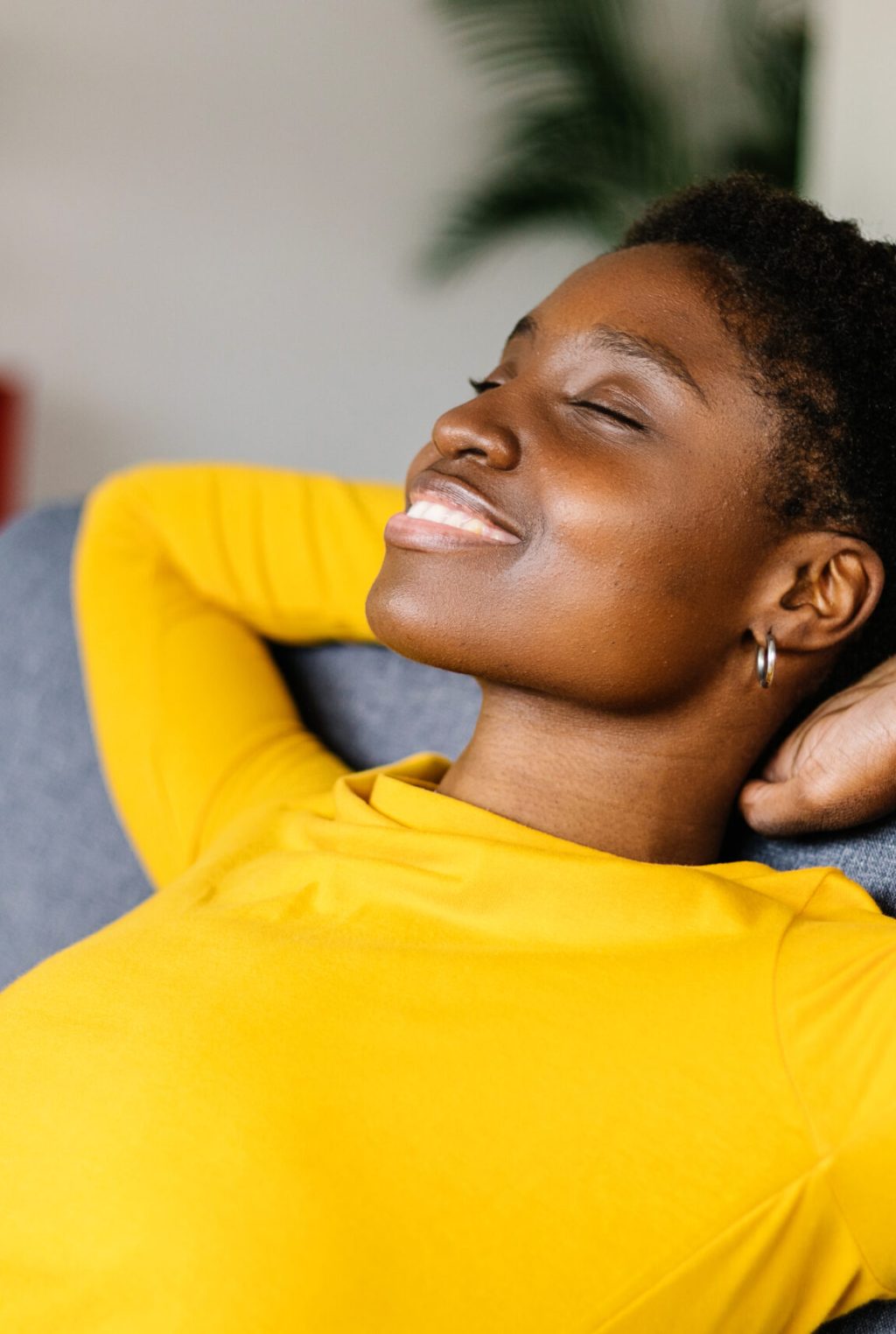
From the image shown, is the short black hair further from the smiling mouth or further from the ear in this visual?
the smiling mouth

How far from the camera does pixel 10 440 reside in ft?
9.47

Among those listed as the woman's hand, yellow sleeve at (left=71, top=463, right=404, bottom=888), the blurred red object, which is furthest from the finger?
the blurred red object

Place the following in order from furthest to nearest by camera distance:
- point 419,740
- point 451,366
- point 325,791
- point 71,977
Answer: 1. point 451,366
2. point 419,740
3. point 325,791
4. point 71,977

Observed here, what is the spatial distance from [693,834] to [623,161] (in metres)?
2.77

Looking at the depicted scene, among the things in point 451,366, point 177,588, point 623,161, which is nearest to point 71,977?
point 177,588

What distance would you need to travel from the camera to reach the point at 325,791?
1217mm

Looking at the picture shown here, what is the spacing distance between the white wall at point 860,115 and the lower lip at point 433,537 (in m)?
→ 0.85

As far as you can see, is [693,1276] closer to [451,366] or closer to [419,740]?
[419,740]

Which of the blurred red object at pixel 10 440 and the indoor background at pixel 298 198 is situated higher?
the indoor background at pixel 298 198

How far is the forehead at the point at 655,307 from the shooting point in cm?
98

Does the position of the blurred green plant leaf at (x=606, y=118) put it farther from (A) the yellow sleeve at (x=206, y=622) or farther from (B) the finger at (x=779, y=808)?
(B) the finger at (x=779, y=808)

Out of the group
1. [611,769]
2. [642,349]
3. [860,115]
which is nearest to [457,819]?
[611,769]

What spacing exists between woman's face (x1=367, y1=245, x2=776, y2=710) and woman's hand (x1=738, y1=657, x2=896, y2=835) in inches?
2.9

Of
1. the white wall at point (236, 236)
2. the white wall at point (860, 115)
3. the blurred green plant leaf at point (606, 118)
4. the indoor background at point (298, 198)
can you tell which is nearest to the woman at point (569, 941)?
the white wall at point (860, 115)
